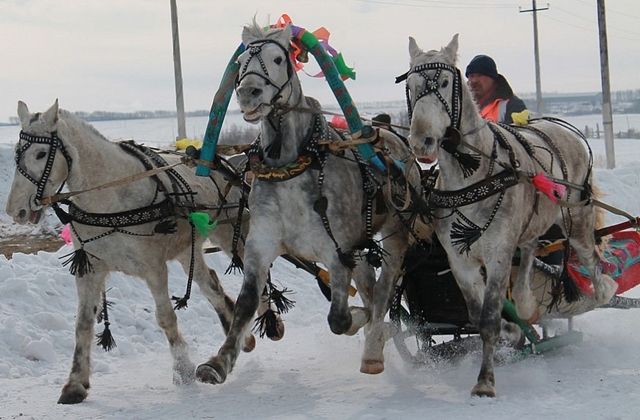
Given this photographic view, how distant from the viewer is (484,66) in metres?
8.28

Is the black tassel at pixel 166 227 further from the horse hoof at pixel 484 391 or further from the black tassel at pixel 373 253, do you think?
the horse hoof at pixel 484 391

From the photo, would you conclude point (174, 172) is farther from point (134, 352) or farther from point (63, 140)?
point (134, 352)

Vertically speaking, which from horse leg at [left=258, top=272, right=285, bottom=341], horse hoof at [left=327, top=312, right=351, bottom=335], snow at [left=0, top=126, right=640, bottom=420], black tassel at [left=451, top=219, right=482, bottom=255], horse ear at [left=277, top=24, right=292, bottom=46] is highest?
horse ear at [left=277, top=24, right=292, bottom=46]

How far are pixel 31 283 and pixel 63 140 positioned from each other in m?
2.95

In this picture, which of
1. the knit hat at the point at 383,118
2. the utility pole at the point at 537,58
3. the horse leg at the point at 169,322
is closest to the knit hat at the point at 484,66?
the knit hat at the point at 383,118

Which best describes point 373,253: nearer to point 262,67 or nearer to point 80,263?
point 262,67

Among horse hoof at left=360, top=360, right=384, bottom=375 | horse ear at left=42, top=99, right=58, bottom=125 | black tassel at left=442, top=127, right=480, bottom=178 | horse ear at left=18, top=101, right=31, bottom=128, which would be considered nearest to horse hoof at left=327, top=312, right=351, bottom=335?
horse hoof at left=360, top=360, right=384, bottom=375

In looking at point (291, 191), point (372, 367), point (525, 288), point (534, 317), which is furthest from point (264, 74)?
point (534, 317)

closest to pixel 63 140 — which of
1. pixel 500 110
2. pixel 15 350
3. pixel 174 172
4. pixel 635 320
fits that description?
pixel 174 172

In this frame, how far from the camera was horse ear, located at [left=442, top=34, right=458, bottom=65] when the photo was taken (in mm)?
5926

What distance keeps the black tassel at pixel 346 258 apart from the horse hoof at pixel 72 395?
2036 mm

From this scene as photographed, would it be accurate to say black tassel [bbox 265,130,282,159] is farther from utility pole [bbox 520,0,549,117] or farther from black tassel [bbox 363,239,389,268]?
utility pole [bbox 520,0,549,117]

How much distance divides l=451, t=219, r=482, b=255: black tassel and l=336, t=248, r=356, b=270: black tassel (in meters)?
0.68

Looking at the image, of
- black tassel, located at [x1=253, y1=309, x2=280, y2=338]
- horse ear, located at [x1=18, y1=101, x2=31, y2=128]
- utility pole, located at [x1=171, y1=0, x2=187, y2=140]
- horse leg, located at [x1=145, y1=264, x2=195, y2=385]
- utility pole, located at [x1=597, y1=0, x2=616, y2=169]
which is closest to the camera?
horse ear, located at [x1=18, y1=101, x2=31, y2=128]
